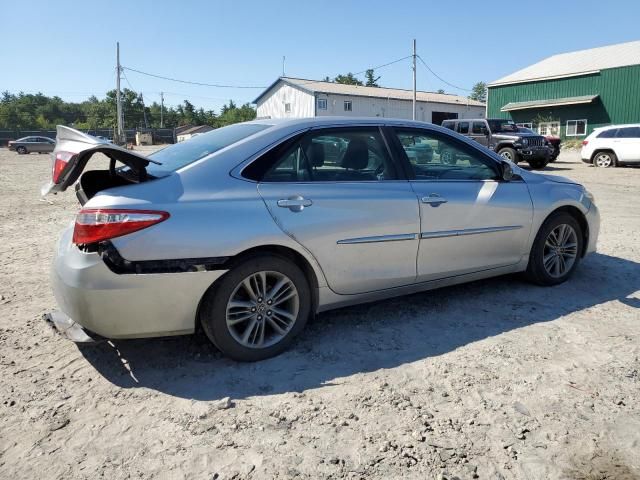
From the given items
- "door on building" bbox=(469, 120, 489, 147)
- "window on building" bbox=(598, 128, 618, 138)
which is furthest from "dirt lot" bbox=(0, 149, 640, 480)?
"window on building" bbox=(598, 128, 618, 138)

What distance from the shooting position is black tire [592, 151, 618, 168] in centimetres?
1883

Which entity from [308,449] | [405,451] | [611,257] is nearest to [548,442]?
[405,451]

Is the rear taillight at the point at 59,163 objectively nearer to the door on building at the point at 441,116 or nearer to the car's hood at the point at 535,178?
the car's hood at the point at 535,178

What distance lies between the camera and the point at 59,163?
3061mm

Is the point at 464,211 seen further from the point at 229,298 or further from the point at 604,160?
the point at 604,160

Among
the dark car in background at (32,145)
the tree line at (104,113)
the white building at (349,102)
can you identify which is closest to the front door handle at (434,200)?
the white building at (349,102)

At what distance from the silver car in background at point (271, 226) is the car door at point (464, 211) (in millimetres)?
12

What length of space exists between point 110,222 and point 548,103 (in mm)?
37212

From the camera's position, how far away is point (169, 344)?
359 centimetres

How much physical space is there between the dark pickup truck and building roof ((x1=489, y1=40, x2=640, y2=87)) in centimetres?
1772

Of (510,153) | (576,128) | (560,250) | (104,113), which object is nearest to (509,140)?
(510,153)

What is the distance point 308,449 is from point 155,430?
0.80 m

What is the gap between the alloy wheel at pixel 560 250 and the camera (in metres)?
4.72

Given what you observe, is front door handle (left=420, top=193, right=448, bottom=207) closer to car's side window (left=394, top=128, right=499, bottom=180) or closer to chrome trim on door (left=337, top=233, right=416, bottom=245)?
car's side window (left=394, top=128, right=499, bottom=180)
